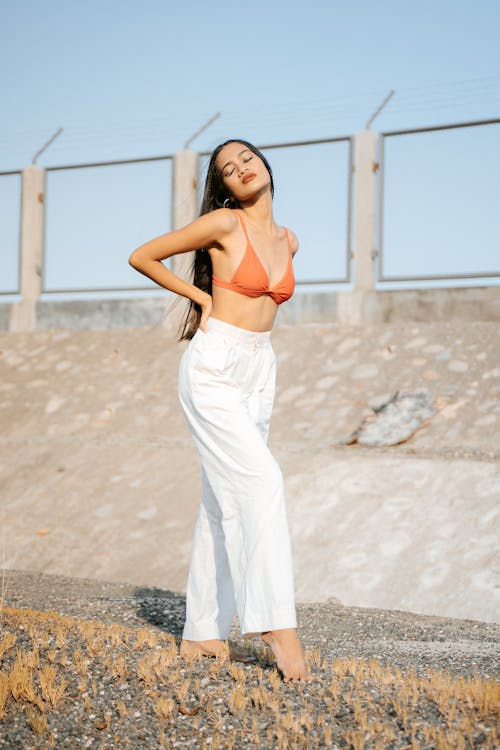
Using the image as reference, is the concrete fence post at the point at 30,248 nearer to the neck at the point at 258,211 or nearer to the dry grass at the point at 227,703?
the neck at the point at 258,211

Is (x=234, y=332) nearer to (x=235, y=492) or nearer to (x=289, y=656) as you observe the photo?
(x=235, y=492)

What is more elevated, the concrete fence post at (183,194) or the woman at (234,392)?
the concrete fence post at (183,194)

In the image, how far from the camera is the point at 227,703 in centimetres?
333

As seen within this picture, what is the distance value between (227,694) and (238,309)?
155 centimetres

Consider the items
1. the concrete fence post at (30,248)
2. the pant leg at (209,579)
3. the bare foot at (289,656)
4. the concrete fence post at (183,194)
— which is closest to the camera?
the bare foot at (289,656)

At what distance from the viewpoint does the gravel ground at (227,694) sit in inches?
119

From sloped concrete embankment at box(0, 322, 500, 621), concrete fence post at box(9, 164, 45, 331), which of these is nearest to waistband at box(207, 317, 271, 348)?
sloped concrete embankment at box(0, 322, 500, 621)

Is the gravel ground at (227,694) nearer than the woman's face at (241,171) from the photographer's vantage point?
Yes

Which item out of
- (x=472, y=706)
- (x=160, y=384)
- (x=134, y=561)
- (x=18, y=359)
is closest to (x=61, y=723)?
(x=472, y=706)

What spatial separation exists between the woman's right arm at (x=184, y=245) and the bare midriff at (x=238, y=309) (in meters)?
0.05

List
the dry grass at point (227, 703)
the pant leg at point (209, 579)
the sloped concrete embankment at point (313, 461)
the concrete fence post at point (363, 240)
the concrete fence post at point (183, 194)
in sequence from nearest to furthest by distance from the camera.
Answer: the dry grass at point (227, 703) < the pant leg at point (209, 579) < the sloped concrete embankment at point (313, 461) < the concrete fence post at point (363, 240) < the concrete fence post at point (183, 194)

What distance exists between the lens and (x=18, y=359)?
528 inches

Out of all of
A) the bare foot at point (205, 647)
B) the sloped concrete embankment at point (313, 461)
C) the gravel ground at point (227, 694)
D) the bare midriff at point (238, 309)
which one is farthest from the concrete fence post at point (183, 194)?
the bare foot at point (205, 647)

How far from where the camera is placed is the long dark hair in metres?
4.12
